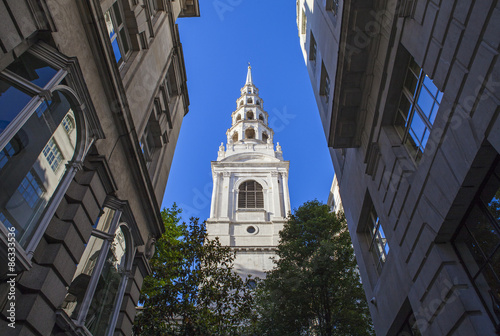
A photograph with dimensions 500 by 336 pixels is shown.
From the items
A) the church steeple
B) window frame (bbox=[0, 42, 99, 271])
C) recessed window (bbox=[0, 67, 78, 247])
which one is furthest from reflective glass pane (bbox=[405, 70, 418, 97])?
the church steeple

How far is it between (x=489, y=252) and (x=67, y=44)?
30.7 feet

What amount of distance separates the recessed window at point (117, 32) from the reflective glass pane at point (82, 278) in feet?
18.1

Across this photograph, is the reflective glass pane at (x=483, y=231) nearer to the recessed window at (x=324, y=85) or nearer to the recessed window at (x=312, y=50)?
the recessed window at (x=324, y=85)

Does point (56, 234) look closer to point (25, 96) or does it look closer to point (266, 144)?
point (25, 96)

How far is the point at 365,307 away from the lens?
18.6 meters

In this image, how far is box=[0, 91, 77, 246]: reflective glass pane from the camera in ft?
18.3

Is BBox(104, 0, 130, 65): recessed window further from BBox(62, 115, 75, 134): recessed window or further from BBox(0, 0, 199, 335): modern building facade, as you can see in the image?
BBox(62, 115, 75, 134): recessed window

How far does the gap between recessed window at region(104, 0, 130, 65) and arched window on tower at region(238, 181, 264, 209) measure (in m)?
33.5

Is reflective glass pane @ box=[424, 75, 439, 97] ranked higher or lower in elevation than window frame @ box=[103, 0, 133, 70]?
lower

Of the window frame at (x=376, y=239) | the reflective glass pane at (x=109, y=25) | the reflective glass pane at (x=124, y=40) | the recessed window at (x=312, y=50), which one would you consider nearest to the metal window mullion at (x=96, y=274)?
the reflective glass pane at (x=109, y=25)

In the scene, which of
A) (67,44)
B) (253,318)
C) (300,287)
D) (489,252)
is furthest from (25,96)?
(300,287)

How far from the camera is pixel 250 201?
4453 centimetres

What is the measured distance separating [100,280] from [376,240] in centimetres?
859

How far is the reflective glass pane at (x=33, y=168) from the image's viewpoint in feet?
18.3
